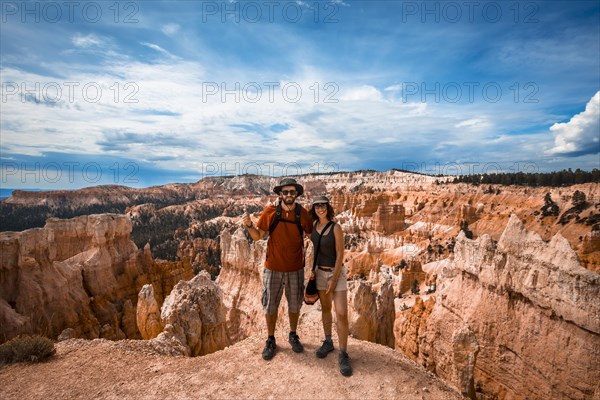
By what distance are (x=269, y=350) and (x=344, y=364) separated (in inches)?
47.1

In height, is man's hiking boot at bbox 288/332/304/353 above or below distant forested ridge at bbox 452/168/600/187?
below

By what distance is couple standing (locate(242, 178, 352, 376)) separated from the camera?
15.2 feet

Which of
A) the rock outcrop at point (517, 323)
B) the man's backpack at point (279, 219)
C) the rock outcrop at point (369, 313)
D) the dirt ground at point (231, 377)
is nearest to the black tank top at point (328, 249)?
the man's backpack at point (279, 219)

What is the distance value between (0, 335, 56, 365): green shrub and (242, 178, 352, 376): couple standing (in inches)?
178

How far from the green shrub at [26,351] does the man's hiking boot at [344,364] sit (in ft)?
18.4

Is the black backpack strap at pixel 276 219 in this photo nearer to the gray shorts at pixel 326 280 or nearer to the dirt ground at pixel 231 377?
the gray shorts at pixel 326 280

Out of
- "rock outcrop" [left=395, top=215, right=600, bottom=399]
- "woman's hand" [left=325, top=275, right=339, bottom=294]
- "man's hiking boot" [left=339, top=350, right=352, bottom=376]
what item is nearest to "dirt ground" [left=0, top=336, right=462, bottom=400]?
"man's hiking boot" [left=339, top=350, right=352, bottom=376]

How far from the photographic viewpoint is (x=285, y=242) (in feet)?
16.1

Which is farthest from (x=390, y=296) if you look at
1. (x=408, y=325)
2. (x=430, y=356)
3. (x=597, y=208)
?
(x=597, y=208)

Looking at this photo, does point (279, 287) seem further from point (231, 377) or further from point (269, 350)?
point (231, 377)

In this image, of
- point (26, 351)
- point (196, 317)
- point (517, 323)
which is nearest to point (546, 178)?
point (517, 323)

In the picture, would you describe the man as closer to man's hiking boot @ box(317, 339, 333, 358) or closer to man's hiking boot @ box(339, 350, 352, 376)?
man's hiking boot @ box(317, 339, 333, 358)

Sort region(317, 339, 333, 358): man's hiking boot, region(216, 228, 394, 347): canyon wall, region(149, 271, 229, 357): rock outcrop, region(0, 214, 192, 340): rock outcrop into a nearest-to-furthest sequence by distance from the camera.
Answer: region(317, 339, 333, 358): man's hiking boot
region(149, 271, 229, 357): rock outcrop
region(216, 228, 394, 347): canyon wall
region(0, 214, 192, 340): rock outcrop

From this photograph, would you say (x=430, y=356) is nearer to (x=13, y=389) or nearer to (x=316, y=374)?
(x=316, y=374)
